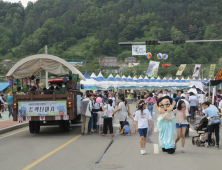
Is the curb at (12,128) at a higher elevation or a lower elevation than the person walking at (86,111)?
lower

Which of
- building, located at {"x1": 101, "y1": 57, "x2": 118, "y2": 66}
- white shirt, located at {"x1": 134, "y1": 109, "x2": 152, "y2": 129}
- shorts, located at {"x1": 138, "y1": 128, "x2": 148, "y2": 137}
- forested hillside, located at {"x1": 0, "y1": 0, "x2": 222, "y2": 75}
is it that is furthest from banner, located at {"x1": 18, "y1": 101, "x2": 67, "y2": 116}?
building, located at {"x1": 101, "y1": 57, "x2": 118, "y2": 66}

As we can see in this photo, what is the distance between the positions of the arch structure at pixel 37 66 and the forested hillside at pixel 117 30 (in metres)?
117

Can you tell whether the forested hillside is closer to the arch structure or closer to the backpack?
the arch structure

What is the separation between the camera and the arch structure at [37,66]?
13.7m

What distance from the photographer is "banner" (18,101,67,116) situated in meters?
13.1

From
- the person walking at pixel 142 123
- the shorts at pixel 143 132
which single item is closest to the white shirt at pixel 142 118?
the person walking at pixel 142 123

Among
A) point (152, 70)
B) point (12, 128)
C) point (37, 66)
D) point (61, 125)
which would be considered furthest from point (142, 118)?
point (152, 70)

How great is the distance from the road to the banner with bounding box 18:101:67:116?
1.11 m

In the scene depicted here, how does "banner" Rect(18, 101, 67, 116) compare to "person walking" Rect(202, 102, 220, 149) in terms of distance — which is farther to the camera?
"banner" Rect(18, 101, 67, 116)

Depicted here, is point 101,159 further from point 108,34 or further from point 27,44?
point 108,34

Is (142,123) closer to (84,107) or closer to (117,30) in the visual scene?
(84,107)

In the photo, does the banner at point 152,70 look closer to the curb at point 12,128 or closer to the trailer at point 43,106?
the curb at point 12,128

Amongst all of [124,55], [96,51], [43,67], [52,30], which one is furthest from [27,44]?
[43,67]

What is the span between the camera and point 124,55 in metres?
166
